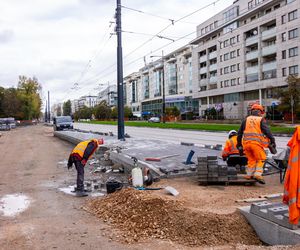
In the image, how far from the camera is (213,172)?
27.9ft

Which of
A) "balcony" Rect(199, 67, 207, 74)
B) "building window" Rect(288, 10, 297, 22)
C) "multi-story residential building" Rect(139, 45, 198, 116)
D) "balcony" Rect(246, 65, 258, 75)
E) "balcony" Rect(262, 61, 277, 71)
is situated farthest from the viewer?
"multi-story residential building" Rect(139, 45, 198, 116)

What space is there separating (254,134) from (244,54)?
2426 inches

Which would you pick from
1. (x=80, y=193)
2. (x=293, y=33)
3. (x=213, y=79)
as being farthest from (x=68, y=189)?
(x=213, y=79)

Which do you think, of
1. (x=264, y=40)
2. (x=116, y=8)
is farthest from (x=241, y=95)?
(x=116, y=8)

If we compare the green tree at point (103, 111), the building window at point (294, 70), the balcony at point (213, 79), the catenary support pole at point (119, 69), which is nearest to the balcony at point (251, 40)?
the building window at point (294, 70)

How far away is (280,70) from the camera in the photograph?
56219mm

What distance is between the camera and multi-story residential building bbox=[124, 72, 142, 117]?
15212 centimetres

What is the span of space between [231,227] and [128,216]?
180 cm

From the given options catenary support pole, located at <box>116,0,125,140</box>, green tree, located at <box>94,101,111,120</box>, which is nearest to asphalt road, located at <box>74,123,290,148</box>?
catenary support pole, located at <box>116,0,125,140</box>

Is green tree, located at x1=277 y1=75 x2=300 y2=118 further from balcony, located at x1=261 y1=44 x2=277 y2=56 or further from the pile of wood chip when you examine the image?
the pile of wood chip

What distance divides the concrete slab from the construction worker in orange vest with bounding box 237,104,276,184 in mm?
2531

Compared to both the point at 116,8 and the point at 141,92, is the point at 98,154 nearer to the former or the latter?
the point at 116,8

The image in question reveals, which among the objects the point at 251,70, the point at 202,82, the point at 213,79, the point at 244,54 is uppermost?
the point at 244,54

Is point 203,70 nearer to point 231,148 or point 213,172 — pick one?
point 231,148
